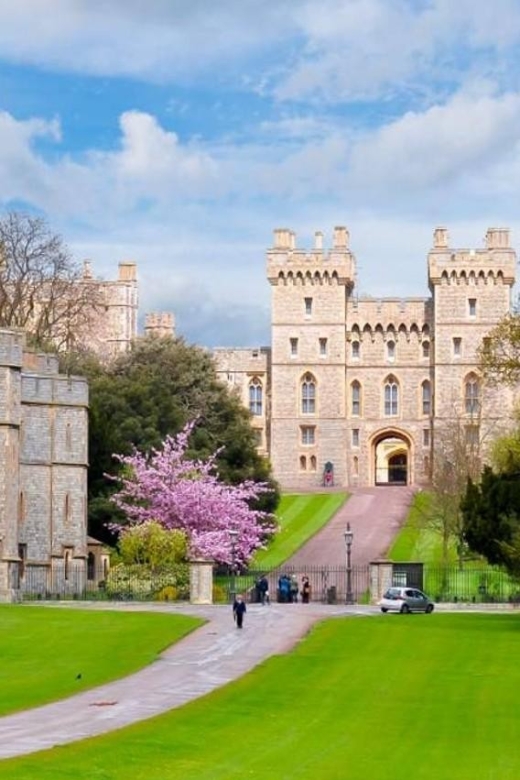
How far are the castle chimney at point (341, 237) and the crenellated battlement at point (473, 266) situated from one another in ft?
18.3

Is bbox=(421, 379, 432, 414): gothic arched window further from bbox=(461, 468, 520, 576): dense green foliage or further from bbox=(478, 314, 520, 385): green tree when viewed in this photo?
bbox=(478, 314, 520, 385): green tree

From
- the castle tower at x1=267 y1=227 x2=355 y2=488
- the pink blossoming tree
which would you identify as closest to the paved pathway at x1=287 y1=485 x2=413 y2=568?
the pink blossoming tree

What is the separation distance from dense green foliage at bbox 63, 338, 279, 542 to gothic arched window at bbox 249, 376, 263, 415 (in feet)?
89.9

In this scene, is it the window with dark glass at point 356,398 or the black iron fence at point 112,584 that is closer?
the black iron fence at point 112,584

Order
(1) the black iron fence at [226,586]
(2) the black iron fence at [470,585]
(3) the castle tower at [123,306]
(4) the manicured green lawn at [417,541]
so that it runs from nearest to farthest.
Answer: (2) the black iron fence at [470,585]
(1) the black iron fence at [226,586]
(4) the manicured green lawn at [417,541]
(3) the castle tower at [123,306]

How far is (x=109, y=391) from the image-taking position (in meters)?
71.2

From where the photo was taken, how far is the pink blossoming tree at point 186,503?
2506 inches

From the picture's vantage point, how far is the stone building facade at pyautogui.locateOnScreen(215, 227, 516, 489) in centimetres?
10725

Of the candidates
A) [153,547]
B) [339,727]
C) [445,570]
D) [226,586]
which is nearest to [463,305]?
[445,570]

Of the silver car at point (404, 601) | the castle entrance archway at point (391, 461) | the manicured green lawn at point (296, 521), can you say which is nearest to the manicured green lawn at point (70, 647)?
the silver car at point (404, 601)

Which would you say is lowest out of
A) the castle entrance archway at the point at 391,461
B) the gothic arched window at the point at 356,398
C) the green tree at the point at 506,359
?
the green tree at the point at 506,359

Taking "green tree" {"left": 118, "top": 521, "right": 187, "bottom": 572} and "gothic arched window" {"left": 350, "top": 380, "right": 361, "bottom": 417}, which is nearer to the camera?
"green tree" {"left": 118, "top": 521, "right": 187, "bottom": 572}

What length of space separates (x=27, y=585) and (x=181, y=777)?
36605 mm

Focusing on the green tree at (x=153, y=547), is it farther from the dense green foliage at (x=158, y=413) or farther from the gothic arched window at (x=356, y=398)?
the gothic arched window at (x=356, y=398)
